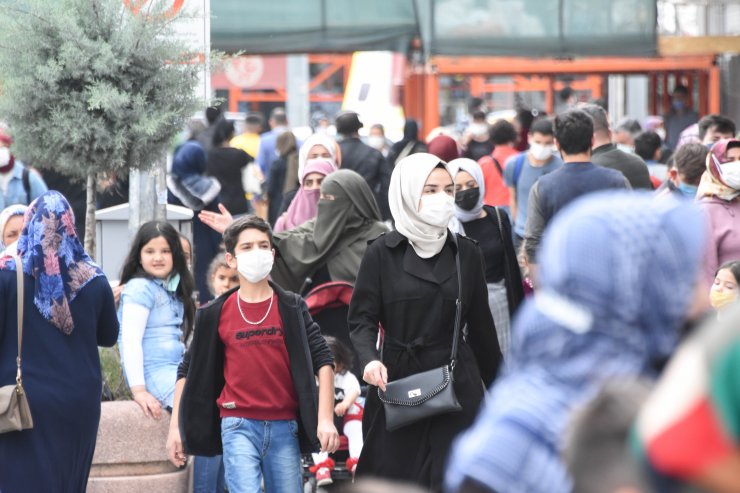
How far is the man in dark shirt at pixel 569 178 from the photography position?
7.31 metres

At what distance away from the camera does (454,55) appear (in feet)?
45.9

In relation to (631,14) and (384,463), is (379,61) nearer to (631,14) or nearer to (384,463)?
(631,14)

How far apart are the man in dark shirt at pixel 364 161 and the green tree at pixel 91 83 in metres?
4.59

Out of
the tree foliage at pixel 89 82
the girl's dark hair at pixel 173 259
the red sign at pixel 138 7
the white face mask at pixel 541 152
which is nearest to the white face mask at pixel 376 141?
the white face mask at pixel 541 152

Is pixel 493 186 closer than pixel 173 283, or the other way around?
pixel 173 283

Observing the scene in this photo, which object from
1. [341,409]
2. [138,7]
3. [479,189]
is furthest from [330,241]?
[138,7]

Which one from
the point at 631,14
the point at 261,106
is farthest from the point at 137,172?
the point at 261,106

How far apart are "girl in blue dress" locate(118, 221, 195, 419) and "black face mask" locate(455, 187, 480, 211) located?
5.45ft

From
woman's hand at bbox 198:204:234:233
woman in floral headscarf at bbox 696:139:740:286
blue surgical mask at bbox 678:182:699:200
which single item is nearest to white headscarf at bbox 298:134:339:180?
woman's hand at bbox 198:204:234:233

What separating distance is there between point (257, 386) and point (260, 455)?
11.9 inches

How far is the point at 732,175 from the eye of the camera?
24.0ft

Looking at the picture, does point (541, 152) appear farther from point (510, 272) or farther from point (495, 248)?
point (510, 272)

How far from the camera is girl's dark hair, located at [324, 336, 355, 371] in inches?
281

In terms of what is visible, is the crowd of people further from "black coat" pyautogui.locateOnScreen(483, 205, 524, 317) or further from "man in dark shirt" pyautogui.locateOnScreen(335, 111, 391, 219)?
"man in dark shirt" pyautogui.locateOnScreen(335, 111, 391, 219)
